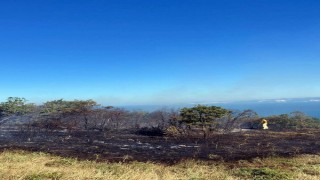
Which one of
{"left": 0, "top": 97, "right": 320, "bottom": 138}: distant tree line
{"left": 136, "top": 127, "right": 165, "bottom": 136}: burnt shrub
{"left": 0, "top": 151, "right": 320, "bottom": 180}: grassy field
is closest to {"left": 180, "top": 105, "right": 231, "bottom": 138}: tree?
{"left": 0, "top": 97, "right": 320, "bottom": 138}: distant tree line

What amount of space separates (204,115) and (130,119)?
6.55 m

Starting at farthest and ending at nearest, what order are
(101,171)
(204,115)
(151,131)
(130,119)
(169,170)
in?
(130,119), (151,131), (204,115), (169,170), (101,171)

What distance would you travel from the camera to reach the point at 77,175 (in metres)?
6.84

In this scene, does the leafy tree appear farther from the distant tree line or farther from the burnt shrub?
the burnt shrub

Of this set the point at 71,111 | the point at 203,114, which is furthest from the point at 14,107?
the point at 203,114

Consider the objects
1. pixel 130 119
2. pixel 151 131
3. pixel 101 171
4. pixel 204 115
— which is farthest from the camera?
pixel 130 119

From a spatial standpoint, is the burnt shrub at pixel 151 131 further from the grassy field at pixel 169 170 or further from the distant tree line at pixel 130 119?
the grassy field at pixel 169 170

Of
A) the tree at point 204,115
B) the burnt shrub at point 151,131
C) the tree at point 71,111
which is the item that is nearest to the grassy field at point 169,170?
the tree at point 204,115

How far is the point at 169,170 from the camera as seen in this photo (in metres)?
Answer: 9.24

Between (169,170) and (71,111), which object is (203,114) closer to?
(71,111)

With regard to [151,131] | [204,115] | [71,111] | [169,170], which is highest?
[71,111]

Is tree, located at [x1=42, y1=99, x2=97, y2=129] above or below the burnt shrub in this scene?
above

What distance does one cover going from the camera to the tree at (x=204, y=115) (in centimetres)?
2097

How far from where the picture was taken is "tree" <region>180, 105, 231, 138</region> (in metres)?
21.0
